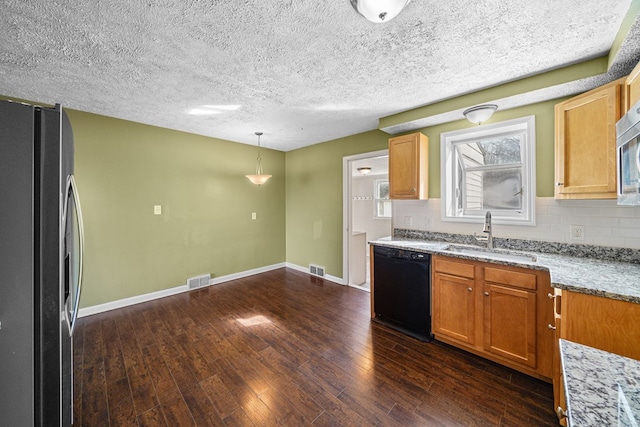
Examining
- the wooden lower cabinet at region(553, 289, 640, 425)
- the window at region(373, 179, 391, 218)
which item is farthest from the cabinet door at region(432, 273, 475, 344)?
the window at region(373, 179, 391, 218)

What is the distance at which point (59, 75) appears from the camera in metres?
2.19

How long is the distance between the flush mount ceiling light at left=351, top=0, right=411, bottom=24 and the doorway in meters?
2.59

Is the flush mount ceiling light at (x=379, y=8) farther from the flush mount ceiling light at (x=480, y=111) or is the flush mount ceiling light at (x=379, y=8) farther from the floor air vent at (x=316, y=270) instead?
the floor air vent at (x=316, y=270)

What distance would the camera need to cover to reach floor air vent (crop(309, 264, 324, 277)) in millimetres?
4605

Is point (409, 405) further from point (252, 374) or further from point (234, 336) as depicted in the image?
point (234, 336)

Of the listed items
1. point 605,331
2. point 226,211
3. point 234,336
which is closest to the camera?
point 605,331

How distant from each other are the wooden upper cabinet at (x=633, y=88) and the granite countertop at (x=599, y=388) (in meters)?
1.60

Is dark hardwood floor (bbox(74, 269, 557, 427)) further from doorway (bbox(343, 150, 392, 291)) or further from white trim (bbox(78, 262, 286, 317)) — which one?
doorway (bbox(343, 150, 392, 291))

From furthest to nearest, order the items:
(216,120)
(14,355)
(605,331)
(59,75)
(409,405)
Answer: (216,120)
(59,75)
(409,405)
(605,331)
(14,355)

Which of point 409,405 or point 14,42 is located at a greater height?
point 14,42

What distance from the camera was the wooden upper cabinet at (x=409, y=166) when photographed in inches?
118

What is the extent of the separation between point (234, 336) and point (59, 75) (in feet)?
9.35

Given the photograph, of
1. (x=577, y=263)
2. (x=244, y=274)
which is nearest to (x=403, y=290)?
(x=577, y=263)

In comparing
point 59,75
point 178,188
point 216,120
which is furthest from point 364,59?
point 178,188
